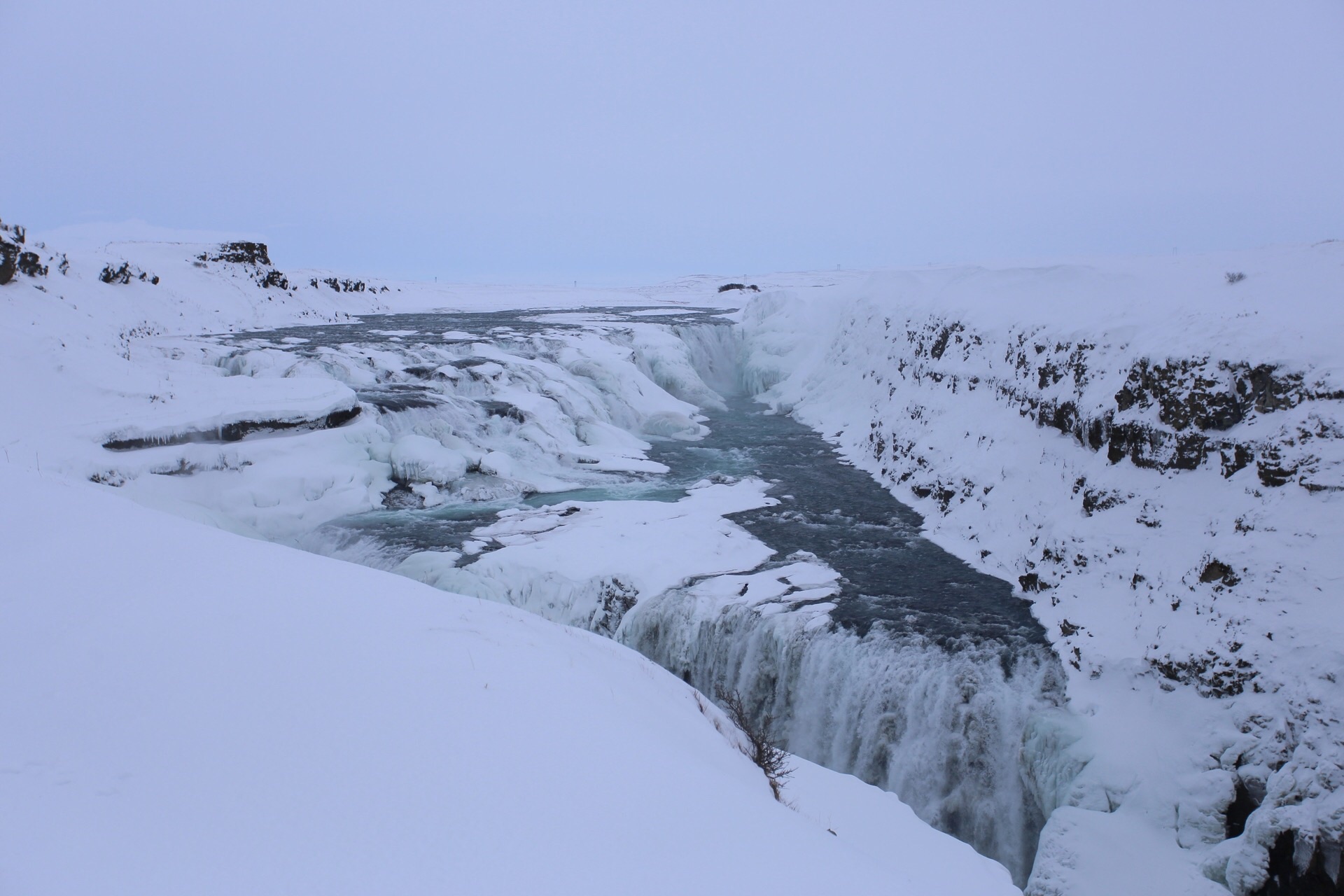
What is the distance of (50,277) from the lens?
25.2 m

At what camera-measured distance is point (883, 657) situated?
34.2 feet

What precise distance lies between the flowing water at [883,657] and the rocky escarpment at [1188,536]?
879 millimetres

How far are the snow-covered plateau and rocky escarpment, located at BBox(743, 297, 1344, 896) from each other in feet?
0.16

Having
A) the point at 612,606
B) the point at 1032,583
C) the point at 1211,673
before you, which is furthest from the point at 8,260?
the point at 1211,673

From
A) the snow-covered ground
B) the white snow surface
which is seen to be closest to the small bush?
the snow-covered ground

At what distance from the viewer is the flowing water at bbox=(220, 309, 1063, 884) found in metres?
9.36

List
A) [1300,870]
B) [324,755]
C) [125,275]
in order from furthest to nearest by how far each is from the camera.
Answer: [125,275]
[1300,870]
[324,755]

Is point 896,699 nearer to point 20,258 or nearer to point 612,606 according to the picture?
point 612,606

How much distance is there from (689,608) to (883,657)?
10.2ft

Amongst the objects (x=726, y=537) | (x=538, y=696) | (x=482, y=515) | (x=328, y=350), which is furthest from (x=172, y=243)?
(x=538, y=696)

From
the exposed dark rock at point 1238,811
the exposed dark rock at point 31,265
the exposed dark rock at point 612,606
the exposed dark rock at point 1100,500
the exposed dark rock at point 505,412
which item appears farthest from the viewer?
the exposed dark rock at point 31,265

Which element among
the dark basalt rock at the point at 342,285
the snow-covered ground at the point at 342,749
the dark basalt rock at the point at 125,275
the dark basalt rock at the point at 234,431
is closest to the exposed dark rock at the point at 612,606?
the snow-covered ground at the point at 342,749

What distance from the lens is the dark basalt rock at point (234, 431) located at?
15.0 meters

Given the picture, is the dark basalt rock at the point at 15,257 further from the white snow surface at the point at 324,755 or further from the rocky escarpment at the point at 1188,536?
the rocky escarpment at the point at 1188,536
